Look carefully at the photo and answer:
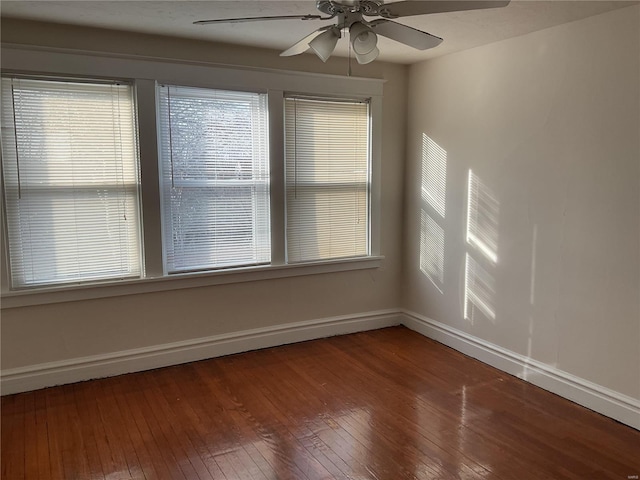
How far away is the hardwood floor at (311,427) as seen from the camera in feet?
7.86

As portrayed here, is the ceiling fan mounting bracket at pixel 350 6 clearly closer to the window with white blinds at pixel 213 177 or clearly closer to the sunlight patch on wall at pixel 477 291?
the window with white blinds at pixel 213 177

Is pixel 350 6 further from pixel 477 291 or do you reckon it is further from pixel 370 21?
pixel 477 291

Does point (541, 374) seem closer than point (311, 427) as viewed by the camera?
No

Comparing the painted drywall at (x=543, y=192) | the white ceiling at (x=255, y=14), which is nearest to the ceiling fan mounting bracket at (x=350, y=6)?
the white ceiling at (x=255, y=14)

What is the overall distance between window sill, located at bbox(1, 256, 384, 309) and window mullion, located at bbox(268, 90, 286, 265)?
16 centimetres

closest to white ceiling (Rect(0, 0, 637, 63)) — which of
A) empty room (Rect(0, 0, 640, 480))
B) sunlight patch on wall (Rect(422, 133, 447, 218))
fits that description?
empty room (Rect(0, 0, 640, 480))

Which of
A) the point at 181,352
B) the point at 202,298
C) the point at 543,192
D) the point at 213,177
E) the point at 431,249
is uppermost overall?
the point at 213,177

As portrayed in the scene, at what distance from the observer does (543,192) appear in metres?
3.20

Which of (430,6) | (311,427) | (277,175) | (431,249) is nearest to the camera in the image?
(430,6)

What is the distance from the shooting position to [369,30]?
213 cm

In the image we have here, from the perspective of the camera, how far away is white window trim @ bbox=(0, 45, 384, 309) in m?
3.10

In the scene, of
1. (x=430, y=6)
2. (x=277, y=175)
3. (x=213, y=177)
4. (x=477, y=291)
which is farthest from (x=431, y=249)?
(x=430, y=6)

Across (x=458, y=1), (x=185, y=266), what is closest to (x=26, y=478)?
(x=185, y=266)

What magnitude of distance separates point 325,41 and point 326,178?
1.91 meters
